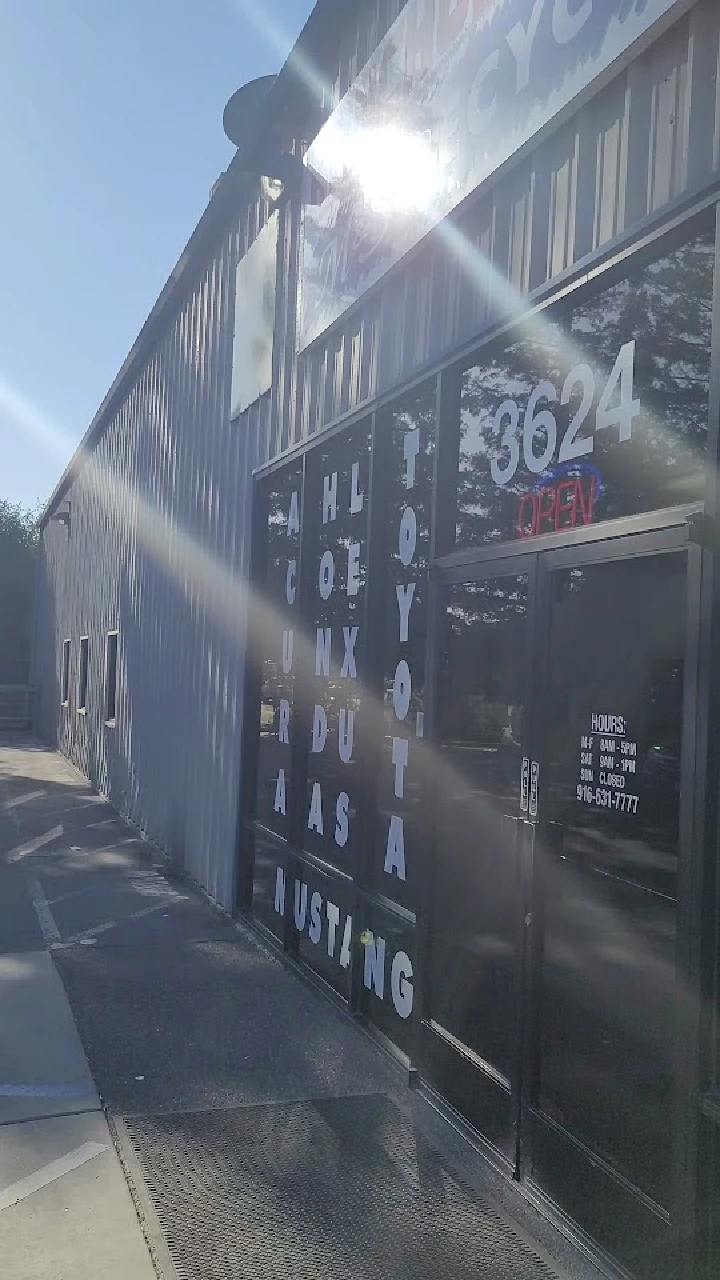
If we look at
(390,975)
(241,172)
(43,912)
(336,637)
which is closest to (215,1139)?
(390,975)

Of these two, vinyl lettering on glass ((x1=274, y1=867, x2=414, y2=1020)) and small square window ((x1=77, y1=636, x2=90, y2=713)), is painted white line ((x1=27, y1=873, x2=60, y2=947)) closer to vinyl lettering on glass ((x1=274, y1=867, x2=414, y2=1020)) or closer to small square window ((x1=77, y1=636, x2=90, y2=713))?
vinyl lettering on glass ((x1=274, y1=867, x2=414, y2=1020))

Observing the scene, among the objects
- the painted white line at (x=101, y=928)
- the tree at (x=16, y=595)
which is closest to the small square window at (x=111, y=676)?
the painted white line at (x=101, y=928)

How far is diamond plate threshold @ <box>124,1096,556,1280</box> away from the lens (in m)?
3.59

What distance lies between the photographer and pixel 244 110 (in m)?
8.52

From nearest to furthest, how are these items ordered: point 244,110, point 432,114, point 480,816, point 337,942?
point 480,816
point 432,114
point 337,942
point 244,110

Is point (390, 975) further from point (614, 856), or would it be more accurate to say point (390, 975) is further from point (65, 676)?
point (65, 676)

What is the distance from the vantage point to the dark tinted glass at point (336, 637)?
6.39 m

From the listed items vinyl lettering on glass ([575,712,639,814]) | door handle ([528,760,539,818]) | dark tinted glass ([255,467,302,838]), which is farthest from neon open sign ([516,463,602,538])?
dark tinted glass ([255,467,302,838])

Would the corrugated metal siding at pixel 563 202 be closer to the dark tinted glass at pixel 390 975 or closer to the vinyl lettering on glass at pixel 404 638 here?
the vinyl lettering on glass at pixel 404 638

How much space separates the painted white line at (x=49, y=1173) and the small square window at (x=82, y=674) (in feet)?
50.6

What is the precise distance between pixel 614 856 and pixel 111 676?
41.9ft

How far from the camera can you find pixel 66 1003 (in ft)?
20.6

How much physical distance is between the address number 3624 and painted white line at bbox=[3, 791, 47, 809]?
11.8 m

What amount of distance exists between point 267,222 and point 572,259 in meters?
4.81
